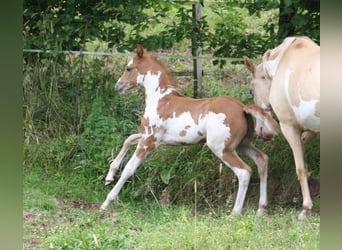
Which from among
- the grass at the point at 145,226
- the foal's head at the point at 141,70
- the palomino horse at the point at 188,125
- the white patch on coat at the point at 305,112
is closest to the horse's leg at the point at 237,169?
the palomino horse at the point at 188,125

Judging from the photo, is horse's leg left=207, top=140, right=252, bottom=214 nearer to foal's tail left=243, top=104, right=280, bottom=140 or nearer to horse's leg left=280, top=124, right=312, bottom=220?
foal's tail left=243, top=104, right=280, bottom=140

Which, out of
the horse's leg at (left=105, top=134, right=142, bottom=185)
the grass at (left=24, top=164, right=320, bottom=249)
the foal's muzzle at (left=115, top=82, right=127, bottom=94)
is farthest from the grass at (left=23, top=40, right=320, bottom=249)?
the foal's muzzle at (left=115, top=82, right=127, bottom=94)

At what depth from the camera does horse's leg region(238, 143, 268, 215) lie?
5.18 meters

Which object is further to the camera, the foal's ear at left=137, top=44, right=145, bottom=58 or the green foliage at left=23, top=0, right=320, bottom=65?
the green foliage at left=23, top=0, right=320, bottom=65

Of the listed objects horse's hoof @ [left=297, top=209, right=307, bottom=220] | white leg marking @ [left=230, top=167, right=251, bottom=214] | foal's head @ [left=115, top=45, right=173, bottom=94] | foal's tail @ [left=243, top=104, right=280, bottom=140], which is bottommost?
horse's hoof @ [left=297, top=209, right=307, bottom=220]

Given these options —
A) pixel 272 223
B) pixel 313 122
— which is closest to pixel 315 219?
pixel 272 223

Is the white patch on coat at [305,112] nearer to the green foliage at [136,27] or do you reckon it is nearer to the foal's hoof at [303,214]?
the foal's hoof at [303,214]

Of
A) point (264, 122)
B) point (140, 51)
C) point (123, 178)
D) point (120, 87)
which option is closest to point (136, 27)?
point (140, 51)

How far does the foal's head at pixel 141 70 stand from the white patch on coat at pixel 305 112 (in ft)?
4.51

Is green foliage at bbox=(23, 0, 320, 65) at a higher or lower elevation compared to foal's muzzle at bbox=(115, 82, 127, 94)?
higher

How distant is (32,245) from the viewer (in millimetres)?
4051

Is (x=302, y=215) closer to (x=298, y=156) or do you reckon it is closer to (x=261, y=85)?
(x=298, y=156)

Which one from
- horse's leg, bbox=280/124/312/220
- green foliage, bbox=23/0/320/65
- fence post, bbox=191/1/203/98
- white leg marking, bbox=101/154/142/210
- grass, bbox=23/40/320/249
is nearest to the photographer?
grass, bbox=23/40/320/249

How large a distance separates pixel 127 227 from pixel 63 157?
6.88 feet
